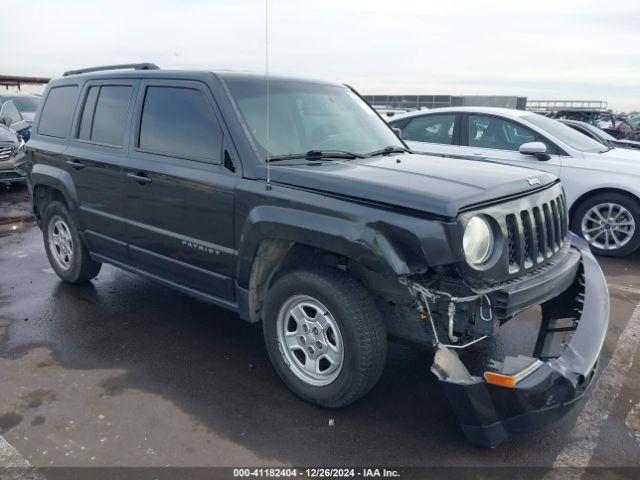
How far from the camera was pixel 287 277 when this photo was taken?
3230mm

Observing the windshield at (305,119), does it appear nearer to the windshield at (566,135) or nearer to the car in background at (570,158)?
the car in background at (570,158)

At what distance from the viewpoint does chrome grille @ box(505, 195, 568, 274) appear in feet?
9.73

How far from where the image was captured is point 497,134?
7160 millimetres

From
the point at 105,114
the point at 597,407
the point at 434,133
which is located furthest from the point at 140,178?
the point at 434,133

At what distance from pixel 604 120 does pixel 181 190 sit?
1861 cm

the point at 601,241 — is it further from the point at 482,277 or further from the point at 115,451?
the point at 115,451

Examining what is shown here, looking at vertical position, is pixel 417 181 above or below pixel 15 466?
above

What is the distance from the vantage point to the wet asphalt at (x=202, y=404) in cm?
289

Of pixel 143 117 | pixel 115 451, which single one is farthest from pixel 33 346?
pixel 143 117

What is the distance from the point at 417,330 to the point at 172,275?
6.44 ft

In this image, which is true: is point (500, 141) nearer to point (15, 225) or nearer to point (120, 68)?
point (120, 68)

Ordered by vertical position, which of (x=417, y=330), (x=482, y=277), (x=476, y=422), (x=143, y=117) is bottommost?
(x=476, y=422)

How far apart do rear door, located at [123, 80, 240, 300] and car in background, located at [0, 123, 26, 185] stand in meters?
7.23

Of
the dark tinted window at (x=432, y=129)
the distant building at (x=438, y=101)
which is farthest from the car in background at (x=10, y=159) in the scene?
the distant building at (x=438, y=101)
